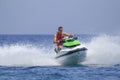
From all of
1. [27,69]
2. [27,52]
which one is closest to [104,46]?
[27,52]

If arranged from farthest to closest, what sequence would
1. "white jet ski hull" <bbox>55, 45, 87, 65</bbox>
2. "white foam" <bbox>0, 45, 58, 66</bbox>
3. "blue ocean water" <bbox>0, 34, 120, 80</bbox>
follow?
"white foam" <bbox>0, 45, 58, 66</bbox> → "white jet ski hull" <bbox>55, 45, 87, 65</bbox> → "blue ocean water" <bbox>0, 34, 120, 80</bbox>

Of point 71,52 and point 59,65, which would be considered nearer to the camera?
point 71,52

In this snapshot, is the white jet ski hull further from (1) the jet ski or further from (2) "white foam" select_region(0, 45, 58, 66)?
(2) "white foam" select_region(0, 45, 58, 66)

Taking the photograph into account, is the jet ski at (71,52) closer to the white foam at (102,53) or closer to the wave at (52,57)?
the wave at (52,57)

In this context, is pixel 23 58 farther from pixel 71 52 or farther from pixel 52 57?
pixel 71 52

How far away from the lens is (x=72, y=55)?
2080 centimetres

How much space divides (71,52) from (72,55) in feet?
0.57

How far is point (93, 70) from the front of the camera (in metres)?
19.5

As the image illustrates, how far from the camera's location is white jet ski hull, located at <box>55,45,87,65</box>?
67.8 ft

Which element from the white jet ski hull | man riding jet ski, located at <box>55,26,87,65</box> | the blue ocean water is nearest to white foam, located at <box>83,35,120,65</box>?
the blue ocean water

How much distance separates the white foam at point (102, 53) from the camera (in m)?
22.7

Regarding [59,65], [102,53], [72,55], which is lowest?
[59,65]

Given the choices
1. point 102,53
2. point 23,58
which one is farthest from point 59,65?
point 102,53

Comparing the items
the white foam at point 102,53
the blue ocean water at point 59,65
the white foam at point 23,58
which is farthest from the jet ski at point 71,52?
the white foam at point 102,53
